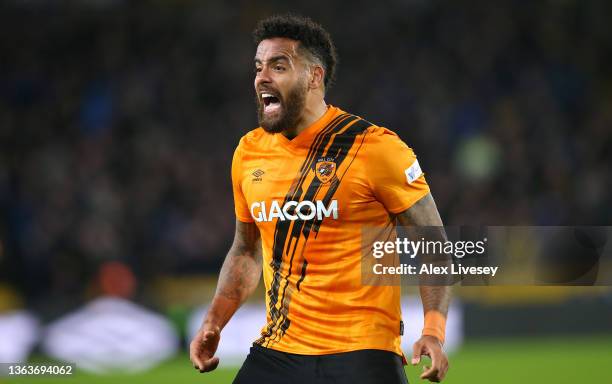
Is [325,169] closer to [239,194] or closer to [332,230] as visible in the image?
[332,230]

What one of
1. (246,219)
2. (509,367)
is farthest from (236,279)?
(509,367)

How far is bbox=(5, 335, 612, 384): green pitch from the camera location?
1006 centimetres

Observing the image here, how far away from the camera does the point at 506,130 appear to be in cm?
1434

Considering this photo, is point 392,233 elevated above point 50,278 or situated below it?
below

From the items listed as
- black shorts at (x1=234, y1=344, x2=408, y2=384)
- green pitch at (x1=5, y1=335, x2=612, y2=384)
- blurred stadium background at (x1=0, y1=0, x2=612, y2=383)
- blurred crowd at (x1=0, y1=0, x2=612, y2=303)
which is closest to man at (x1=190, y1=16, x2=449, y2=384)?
black shorts at (x1=234, y1=344, x2=408, y2=384)

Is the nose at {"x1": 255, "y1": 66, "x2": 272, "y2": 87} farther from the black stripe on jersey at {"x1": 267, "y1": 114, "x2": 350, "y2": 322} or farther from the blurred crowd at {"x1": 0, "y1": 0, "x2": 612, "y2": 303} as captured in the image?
the blurred crowd at {"x1": 0, "y1": 0, "x2": 612, "y2": 303}

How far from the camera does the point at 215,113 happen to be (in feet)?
48.2

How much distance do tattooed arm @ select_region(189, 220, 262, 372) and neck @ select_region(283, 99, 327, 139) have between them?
49 centimetres

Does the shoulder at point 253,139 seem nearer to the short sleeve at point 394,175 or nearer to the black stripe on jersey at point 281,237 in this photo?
the black stripe on jersey at point 281,237

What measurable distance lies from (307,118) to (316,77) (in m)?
0.21

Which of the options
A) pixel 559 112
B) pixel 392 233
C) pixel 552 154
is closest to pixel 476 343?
pixel 552 154

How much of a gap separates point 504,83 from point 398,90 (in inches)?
61.8

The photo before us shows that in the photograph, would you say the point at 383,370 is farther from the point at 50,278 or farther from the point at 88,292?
the point at 50,278

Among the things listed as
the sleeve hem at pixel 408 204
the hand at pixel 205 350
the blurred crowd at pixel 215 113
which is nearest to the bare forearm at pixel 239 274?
the hand at pixel 205 350
